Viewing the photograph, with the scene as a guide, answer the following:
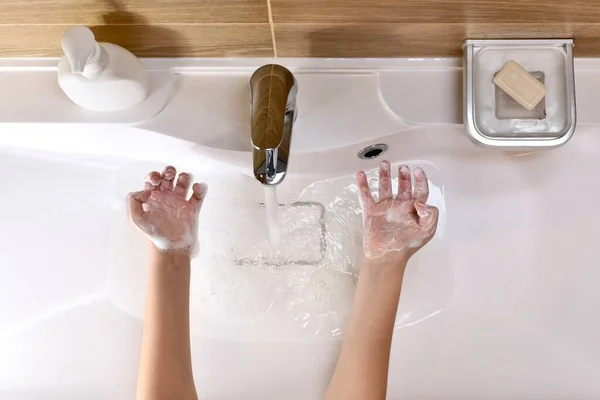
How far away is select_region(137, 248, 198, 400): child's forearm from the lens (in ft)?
2.81

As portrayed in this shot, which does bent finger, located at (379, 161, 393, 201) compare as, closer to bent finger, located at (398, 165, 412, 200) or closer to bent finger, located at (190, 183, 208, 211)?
bent finger, located at (398, 165, 412, 200)

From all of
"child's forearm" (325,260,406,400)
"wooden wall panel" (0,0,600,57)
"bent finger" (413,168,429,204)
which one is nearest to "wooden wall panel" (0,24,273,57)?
"wooden wall panel" (0,0,600,57)

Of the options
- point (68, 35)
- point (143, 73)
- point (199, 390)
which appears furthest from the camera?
point (199, 390)

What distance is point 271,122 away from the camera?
2.08 ft

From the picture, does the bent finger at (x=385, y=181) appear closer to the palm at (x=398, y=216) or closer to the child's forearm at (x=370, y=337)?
the palm at (x=398, y=216)

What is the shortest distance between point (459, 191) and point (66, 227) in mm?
664

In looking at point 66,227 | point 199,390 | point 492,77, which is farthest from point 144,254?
point 492,77

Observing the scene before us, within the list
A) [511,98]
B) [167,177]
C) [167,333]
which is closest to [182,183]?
[167,177]

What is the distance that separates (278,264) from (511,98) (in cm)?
45

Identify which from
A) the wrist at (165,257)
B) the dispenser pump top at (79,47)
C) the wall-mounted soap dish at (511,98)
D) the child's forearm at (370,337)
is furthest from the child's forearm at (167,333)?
the wall-mounted soap dish at (511,98)

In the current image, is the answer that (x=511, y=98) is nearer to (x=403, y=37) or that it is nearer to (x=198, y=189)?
(x=403, y=37)

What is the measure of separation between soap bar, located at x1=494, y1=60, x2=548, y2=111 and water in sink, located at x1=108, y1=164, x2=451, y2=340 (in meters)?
0.23

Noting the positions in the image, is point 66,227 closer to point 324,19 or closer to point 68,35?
point 68,35

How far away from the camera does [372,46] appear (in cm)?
78
